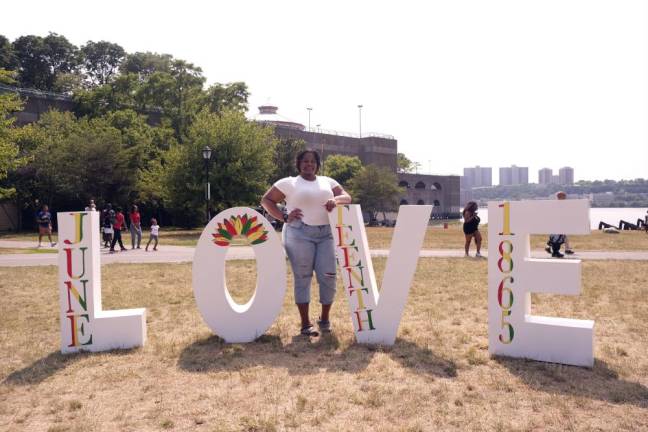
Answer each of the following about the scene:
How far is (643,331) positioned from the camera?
Answer: 5707mm

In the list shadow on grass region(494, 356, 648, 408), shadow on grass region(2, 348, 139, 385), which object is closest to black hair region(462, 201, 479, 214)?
shadow on grass region(494, 356, 648, 408)

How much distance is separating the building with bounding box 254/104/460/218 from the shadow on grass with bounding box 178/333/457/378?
46959 millimetres

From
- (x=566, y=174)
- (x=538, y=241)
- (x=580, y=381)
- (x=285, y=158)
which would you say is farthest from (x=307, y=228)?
(x=566, y=174)

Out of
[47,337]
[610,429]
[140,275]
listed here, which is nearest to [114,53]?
[140,275]

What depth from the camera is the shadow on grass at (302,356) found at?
456cm

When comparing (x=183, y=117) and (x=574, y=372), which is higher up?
(x=183, y=117)

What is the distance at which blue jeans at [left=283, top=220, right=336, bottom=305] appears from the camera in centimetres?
560

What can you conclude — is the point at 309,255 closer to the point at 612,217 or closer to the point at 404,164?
the point at 612,217

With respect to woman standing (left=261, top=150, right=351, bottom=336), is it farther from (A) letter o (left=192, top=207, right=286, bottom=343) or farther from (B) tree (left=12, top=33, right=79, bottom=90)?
(B) tree (left=12, top=33, right=79, bottom=90)

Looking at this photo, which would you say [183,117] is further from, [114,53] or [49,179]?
[114,53]

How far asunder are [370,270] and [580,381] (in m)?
2.23

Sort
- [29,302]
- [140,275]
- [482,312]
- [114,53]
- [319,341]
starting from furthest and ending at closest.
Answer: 1. [114,53]
2. [140,275]
3. [29,302]
4. [482,312]
5. [319,341]

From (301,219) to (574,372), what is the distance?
2911 mm

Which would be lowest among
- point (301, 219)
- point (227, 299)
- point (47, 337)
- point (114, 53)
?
point (47, 337)
